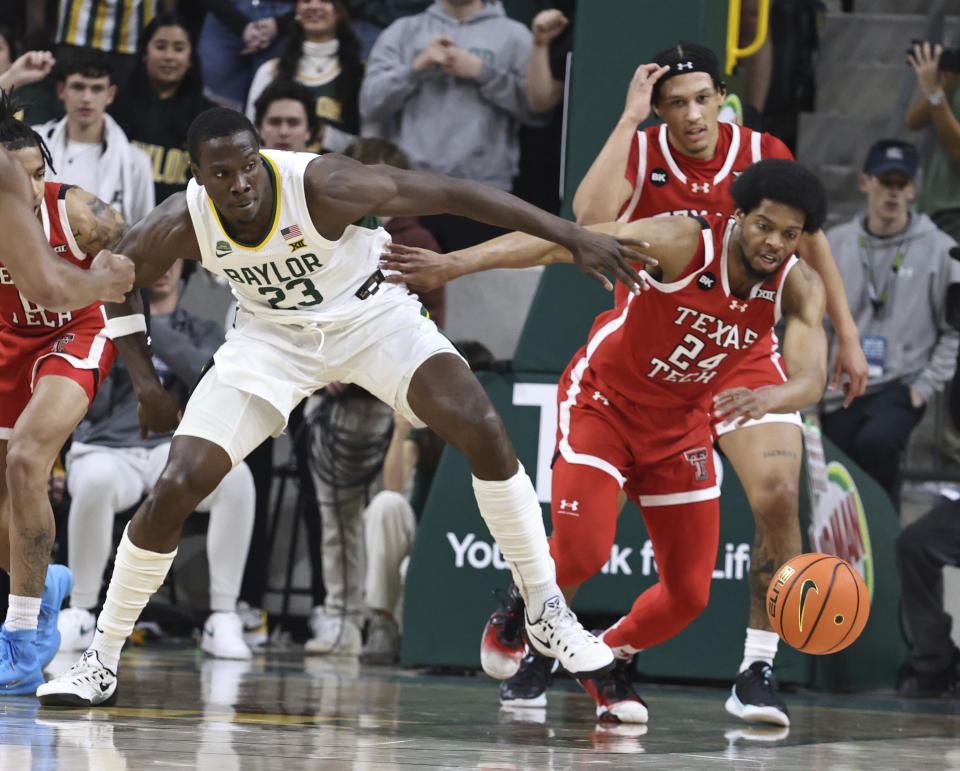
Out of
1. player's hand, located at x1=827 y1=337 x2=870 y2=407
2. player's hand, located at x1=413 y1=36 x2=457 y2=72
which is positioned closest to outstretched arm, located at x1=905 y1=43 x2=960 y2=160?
player's hand, located at x1=413 y1=36 x2=457 y2=72

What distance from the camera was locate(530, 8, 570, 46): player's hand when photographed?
8.72m

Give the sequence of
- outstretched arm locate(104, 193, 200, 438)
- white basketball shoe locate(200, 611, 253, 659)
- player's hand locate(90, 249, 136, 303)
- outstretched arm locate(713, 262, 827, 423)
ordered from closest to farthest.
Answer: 1. player's hand locate(90, 249, 136, 303)
2. outstretched arm locate(104, 193, 200, 438)
3. outstretched arm locate(713, 262, 827, 423)
4. white basketball shoe locate(200, 611, 253, 659)

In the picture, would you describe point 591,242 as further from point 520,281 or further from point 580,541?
point 520,281

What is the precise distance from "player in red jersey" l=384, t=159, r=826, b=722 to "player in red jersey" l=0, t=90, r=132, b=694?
4.70 ft

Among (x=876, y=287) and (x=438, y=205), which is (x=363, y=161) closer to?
(x=876, y=287)

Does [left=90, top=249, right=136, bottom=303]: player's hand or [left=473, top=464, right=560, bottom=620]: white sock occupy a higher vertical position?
[left=90, top=249, right=136, bottom=303]: player's hand

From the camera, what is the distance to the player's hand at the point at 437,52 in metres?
8.87

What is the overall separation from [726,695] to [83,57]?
17.4 ft

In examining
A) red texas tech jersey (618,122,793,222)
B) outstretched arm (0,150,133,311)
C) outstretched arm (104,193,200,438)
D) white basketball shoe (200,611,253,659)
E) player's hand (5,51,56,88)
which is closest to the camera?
outstretched arm (0,150,133,311)

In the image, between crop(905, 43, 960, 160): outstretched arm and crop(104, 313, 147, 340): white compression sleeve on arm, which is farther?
crop(905, 43, 960, 160): outstretched arm

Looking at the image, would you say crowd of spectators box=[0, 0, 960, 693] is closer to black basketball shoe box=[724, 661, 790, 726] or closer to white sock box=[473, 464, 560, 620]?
black basketball shoe box=[724, 661, 790, 726]

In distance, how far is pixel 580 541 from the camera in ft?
17.6

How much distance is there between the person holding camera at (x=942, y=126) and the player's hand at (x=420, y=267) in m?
5.21

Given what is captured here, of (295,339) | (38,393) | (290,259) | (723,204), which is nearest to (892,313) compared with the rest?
(723,204)
